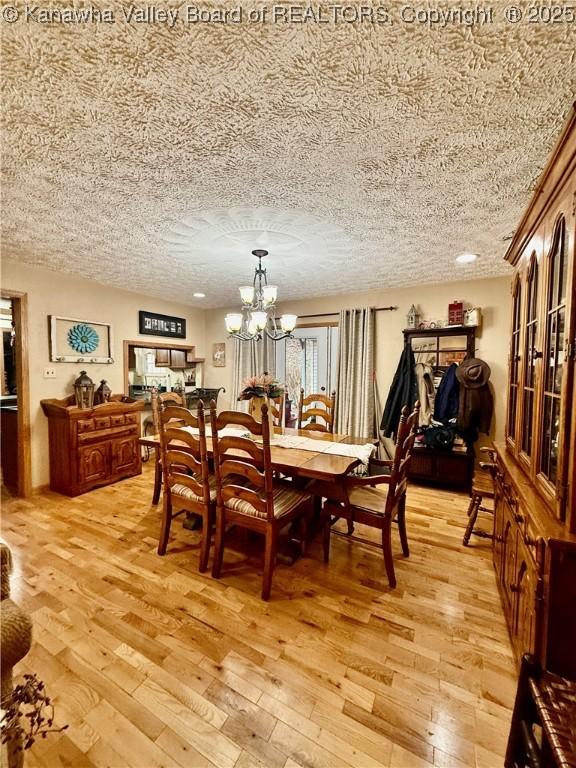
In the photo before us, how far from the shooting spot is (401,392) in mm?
3992

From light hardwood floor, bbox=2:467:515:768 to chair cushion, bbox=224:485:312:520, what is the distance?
0.47 meters

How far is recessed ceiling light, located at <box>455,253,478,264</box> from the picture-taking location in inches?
112

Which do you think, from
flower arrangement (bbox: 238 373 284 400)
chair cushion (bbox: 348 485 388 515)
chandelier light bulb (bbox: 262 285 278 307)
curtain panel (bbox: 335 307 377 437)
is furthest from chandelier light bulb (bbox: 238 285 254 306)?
curtain panel (bbox: 335 307 377 437)

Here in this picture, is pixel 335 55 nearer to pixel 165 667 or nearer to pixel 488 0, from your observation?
pixel 488 0

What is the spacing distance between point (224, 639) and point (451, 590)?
1395 mm

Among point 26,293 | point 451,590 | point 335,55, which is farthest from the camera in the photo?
point 26,293

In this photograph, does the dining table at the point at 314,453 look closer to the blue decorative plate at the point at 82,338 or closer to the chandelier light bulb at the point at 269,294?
the chandelier light bulb at the point at 269,294

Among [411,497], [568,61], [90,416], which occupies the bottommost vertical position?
[411,497]

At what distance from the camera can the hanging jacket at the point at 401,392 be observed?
3.94m

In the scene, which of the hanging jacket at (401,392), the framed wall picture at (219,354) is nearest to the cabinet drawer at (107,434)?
the framed wall picture at (219,354)

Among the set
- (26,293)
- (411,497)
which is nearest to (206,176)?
(26,293)

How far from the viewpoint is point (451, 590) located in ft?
6.42

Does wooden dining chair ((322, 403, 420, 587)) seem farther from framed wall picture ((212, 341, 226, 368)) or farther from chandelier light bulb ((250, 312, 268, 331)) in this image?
framed wall picture ((212, 341, 226, 368))

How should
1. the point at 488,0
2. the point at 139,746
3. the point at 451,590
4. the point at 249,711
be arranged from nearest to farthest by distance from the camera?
the point at 488,0 < the point at 139,746 < the point at 249,711 < the point at 451,590
